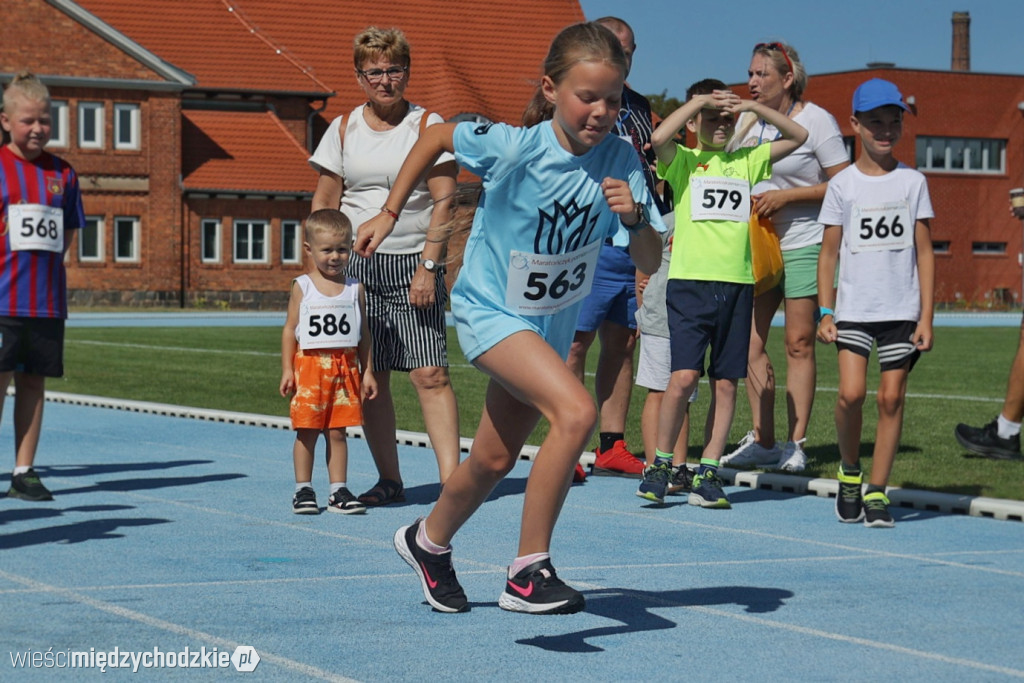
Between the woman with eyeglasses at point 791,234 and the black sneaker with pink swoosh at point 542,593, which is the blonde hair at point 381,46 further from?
the black sneaker with pink swoosh at point 542,593

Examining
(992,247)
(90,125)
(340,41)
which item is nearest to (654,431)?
(90,125)

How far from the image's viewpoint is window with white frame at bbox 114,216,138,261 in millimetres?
55062

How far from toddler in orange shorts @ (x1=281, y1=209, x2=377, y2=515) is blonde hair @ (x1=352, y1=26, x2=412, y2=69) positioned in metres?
0.87

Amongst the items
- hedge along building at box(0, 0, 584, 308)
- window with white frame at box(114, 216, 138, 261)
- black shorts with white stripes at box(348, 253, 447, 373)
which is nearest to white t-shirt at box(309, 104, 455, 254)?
black shorts with white stripes at box(348, 253, 447, 373)

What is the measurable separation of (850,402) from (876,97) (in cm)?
160

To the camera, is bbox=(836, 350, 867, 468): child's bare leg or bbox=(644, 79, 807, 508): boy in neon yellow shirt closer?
bbox=(836, 350, 867, 468): child's bare leg

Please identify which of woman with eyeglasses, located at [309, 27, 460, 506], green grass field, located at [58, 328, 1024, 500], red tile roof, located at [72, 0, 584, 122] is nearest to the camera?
woman with eyeglasses, located at [309, 27, 460, 506]

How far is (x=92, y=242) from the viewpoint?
5481 centimetres

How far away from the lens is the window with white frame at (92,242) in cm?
5434

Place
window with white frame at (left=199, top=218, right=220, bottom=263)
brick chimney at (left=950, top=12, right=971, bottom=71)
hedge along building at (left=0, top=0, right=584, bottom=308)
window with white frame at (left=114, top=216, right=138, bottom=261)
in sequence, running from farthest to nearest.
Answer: brick chimney at (left=950, top=12, right=971, bottom=71)
window with white frame at (left=199, top=218, right=220, bottom=263)
window with white frame at (left=114, top=216, right=138, bottom=261)
hedge along building at (left=0, top=0, right=584, bottom=308)

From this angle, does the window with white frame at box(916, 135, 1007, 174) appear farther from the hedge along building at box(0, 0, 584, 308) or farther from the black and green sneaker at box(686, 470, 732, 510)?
the black and green sneaker at box(686, 470, 732, 510)

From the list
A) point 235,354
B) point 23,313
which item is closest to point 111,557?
point 23,313

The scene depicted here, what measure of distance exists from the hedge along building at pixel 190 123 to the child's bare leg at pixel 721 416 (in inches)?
1796

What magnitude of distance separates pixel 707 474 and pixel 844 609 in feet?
9.72
